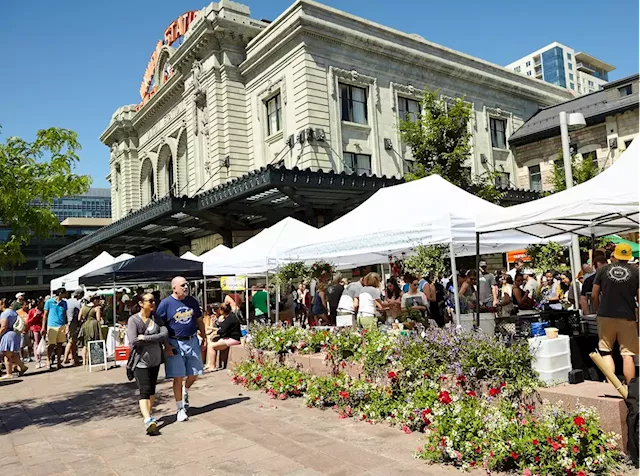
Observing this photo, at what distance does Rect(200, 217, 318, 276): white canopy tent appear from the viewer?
13203 mm

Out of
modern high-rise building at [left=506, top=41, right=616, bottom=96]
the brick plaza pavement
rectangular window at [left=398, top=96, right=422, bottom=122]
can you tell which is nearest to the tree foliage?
rectangular window at [left=398, top=96, right=422, bottom=122]

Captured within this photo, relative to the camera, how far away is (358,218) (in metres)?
10.5

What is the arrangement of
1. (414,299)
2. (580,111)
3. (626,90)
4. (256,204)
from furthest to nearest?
(580,111) → (626,90) → (256,204) → (414,299)

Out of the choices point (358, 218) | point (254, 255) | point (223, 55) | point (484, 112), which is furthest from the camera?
point (484, 112)

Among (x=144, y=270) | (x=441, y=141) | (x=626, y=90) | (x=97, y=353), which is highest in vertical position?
(x=626, y=90)

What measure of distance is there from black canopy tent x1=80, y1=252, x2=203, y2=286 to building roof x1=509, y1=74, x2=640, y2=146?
2994 cm

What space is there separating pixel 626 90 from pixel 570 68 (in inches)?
5434

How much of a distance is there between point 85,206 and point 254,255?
12501 cm

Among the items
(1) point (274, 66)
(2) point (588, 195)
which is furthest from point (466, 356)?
(1) point (274, 66)

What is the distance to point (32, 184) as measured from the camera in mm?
9484

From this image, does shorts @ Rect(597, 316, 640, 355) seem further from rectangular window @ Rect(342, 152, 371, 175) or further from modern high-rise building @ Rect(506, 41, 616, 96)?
modern high-rise building @ Rect(506, 41, 616, 96)

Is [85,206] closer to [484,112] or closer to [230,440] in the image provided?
[484,112]

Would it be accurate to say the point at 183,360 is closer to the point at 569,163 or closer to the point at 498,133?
the point at 569,163

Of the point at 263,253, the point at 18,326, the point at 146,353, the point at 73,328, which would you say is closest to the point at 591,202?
the point at 146,353
